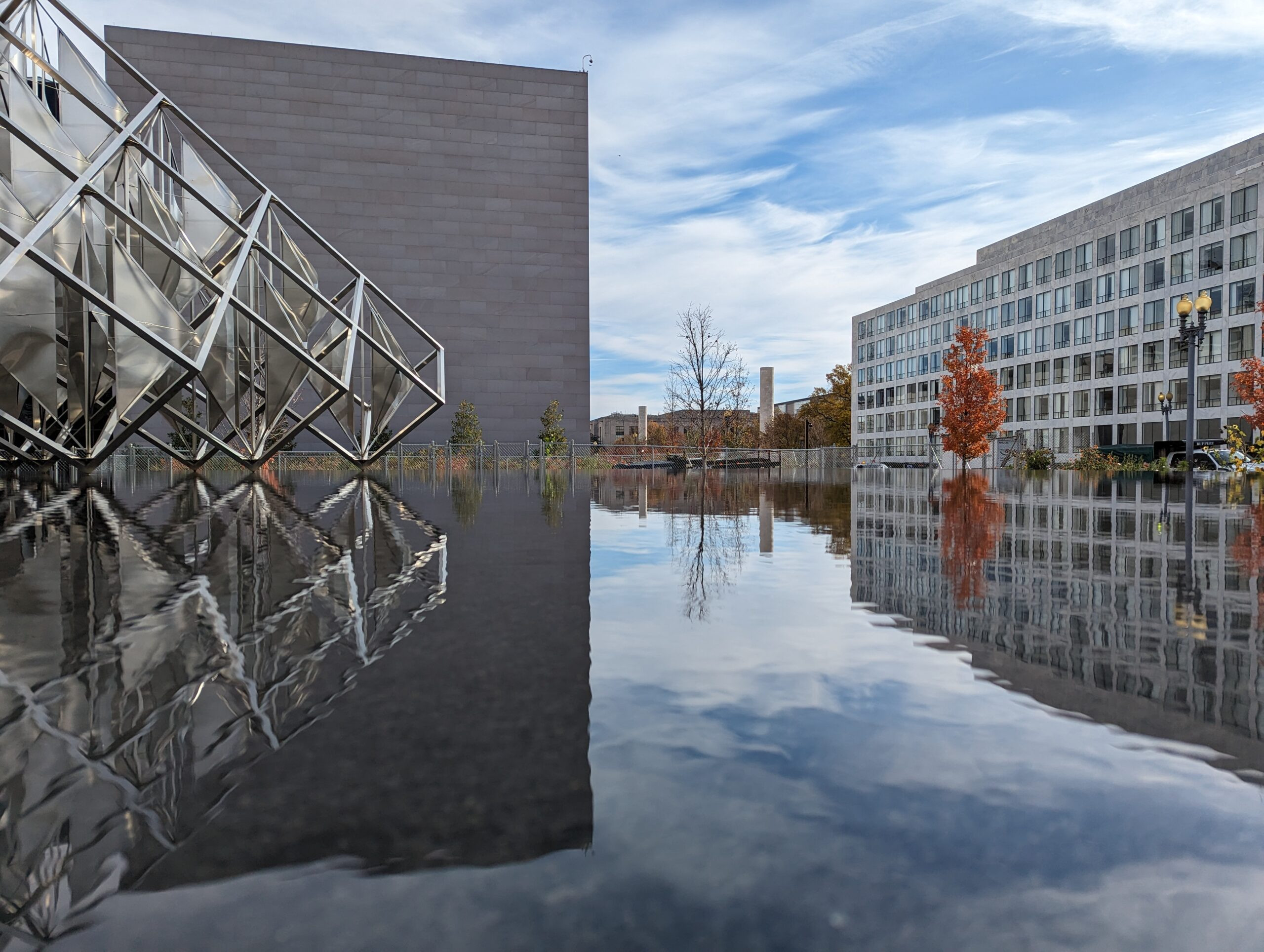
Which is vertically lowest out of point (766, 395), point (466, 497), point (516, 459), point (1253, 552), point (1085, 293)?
point (1253, 552)

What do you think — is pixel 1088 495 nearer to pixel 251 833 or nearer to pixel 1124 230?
pixel 251 833

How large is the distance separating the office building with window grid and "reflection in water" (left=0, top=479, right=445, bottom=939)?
1887 inches

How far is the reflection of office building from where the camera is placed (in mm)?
3342

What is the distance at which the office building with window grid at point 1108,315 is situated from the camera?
55.6 metres

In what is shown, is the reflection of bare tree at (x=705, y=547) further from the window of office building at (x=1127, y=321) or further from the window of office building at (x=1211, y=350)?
the window of office building at (x=1127, y=321)

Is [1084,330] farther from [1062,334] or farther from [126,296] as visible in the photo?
[126,296]

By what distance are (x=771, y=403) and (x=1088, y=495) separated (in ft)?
217

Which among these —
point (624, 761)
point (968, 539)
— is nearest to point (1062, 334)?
point (968, 539)

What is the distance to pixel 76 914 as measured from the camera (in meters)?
1.81

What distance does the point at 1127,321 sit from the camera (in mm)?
66000

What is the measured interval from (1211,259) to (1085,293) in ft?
44.9

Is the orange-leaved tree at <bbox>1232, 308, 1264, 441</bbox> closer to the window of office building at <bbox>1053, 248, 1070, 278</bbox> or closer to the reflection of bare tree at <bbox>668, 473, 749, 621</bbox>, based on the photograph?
the reflection of bare tree at <bbox>668, 473, 749, 621</bbox>

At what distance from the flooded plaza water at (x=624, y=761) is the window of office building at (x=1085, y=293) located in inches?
2880

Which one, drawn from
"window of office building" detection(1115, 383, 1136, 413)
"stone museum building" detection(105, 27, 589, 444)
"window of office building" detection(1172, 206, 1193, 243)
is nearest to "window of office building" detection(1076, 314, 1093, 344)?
"window of office building" detection(1115, 383, 1136, 413)
